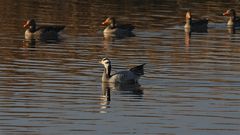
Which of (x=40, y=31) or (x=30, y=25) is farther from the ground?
(x=30, y=25)

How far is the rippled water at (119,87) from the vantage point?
24.5 m

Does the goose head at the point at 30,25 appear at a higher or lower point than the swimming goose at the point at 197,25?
higher

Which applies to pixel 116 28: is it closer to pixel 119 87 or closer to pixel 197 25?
pixel 197 25

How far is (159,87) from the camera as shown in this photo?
30859mm

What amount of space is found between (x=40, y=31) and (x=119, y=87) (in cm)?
1629

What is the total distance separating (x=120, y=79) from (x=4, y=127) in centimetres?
858

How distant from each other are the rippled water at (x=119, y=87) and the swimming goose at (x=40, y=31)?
48cm

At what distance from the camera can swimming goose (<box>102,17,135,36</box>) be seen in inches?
1903

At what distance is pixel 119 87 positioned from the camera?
31.4 m

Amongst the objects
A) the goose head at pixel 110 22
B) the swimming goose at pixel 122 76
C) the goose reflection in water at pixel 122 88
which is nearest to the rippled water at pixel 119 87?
the goose reflection in water at pixel 122 88

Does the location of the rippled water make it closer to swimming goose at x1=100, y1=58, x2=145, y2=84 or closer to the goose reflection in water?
the goose reflection in water

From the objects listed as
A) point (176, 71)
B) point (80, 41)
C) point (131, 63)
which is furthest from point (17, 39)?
point (176, 71)

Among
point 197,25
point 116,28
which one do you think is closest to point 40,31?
point 116,28

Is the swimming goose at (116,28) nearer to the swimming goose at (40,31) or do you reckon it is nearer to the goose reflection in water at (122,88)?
the swimming goose at (40,31)
